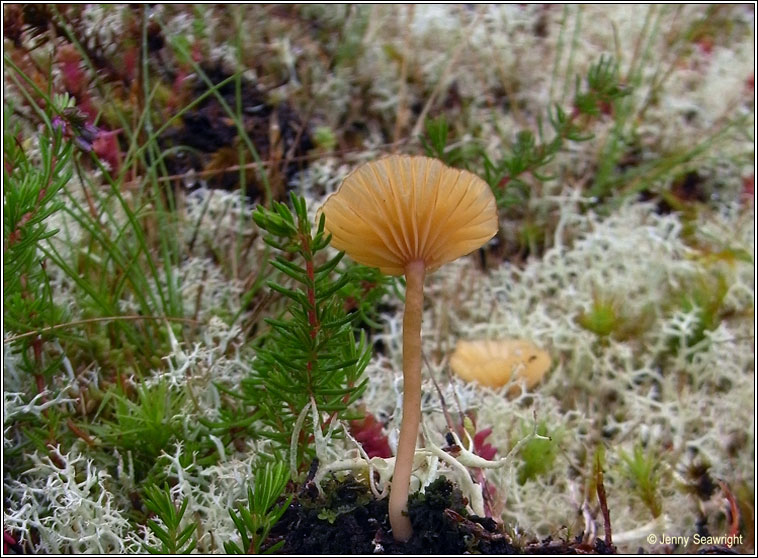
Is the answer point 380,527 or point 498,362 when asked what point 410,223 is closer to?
point 380,527

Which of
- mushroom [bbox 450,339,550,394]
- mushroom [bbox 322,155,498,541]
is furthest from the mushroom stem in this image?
mushroom [bbox 450,339,550,394]

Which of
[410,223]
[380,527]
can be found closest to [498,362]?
[380,527]

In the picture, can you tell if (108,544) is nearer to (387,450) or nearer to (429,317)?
(387,450)

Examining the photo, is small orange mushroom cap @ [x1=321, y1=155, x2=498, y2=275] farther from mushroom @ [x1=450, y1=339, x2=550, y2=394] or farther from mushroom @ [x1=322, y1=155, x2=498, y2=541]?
mushroom @ [x1=450, y1=339, x2=550, y2=394]

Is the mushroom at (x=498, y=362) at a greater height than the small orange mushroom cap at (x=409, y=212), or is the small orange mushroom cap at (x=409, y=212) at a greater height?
the small orange mushroom cap at (x=409, y=212)

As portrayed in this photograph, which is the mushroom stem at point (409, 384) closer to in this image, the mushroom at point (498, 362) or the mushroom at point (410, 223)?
the mushroom at point (410, 223)

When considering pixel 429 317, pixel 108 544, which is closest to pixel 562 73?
pixel 429 317

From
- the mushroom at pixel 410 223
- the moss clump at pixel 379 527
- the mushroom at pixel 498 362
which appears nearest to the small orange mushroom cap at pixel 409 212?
the mushroom at pixel 410 223
